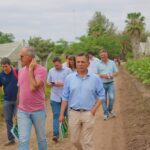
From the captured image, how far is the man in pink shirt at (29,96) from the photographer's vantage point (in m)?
7.80

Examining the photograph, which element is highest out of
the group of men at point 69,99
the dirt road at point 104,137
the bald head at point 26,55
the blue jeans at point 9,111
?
the bald head at point 26,55

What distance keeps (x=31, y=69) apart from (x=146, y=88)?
1662 centimetres

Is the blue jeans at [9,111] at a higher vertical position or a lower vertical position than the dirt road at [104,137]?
higher

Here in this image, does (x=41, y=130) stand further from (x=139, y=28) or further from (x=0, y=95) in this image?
(x=139, y=28)

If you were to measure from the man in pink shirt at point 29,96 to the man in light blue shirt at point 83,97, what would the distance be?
1.54 ft

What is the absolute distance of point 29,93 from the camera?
7.92m

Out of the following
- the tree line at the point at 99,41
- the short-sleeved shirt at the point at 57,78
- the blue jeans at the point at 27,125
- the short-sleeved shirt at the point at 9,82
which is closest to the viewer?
the blue jeans at the point at 27,125

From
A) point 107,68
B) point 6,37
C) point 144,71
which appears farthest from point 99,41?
point 107,68

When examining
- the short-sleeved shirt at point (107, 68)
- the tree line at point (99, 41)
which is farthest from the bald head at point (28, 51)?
the tree line at point (99, 41)

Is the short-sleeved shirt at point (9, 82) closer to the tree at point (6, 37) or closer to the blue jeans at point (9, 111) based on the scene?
the blue jeans at point (9, 111)

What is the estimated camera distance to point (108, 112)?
545 inches

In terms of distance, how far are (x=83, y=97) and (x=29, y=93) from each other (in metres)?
0.88

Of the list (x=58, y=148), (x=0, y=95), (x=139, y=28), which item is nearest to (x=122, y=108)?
(x=0, y=95)

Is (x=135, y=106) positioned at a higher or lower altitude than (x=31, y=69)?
lower
